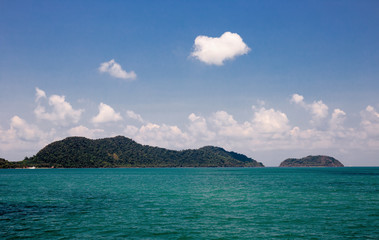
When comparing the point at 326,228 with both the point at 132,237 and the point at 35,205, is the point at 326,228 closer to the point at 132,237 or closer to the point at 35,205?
the point at 132,237

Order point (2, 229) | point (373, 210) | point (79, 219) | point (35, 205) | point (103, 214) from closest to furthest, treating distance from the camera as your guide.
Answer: point (2, 229) < point (79, 219) < point (103, 214) < point (373, 210) < point (35, 205)

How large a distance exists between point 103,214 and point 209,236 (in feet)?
68.1

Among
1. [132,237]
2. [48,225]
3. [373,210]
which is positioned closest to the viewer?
[132,237]

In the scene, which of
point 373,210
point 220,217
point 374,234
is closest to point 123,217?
point 220,217

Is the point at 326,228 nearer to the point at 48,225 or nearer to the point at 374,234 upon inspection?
the point at 374,234

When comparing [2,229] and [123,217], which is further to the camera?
[123,217]

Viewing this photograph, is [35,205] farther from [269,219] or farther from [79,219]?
[269,219]

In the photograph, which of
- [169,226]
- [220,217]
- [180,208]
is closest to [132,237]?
[169,226]

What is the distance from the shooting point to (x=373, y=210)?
161ft

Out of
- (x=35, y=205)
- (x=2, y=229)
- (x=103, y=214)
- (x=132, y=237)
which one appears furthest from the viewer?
(x=35, y=205)

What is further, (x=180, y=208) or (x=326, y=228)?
(x=180, y=208)

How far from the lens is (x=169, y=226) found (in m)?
37.8

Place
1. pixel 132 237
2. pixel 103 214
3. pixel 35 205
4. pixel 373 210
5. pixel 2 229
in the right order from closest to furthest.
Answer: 1. pixel 132 237
2. pixel 2 229
3. pixel 103 214
4. pixel 373 210
5. pixel 35 205

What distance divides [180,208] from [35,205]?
28.9 metres
